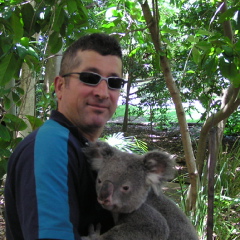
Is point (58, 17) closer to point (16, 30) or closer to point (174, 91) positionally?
point (16, 30)

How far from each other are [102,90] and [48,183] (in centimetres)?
59

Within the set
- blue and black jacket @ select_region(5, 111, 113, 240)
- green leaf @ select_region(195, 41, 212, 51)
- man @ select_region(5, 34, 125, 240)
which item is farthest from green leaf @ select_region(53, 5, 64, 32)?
blue and black jacket @ select_region(5, 111, 113, 240)

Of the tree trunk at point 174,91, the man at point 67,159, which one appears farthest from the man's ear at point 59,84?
the tree trunk at point 174,91

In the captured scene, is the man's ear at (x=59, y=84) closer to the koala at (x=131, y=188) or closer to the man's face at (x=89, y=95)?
the man's face at (x=89, y=95)

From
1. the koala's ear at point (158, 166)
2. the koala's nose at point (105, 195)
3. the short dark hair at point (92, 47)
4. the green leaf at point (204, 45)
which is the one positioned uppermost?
the green leaf at point (204, 45)

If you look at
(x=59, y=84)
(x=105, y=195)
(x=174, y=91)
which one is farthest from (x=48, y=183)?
(x=174, y=91)

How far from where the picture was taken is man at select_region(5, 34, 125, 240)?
1022mm

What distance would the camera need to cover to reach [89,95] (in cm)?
151

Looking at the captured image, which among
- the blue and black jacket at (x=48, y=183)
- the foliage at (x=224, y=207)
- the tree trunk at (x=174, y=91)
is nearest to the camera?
the blue and black jacket at (x=48, y=183)

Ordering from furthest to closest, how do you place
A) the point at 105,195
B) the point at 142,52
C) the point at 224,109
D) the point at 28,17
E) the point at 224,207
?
1. the point at 224,207
2. the point at 142,52
3. the point at 224,109
4. the point at 28,17
5. the point at 105,195

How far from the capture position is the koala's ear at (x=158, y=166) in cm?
163

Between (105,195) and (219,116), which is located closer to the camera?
(105,195)

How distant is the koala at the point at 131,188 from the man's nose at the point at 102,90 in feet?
0.75

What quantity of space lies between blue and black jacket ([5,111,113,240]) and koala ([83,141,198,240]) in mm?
182
